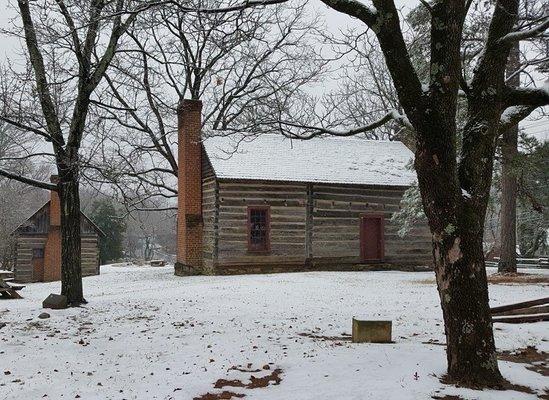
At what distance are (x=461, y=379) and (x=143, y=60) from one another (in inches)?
984

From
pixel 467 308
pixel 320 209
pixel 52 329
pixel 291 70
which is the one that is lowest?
pixel 52 329

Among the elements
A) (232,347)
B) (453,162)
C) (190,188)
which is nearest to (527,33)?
(453,162)

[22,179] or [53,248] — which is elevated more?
[22,179]

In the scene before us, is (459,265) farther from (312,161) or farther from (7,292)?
(312,161)

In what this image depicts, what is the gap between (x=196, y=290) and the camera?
15938mm

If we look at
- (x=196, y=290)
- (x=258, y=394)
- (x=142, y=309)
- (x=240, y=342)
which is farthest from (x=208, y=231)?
(x=258, y=394)

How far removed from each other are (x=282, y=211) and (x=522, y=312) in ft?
45.2

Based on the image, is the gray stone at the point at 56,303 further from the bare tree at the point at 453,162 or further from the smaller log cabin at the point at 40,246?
the smaller log cabin at the point at 40,246

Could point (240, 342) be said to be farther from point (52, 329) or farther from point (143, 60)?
point (143, 60)

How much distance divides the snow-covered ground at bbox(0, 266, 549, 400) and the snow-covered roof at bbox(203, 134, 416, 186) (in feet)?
29.5

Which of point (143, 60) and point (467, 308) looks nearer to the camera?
point (467, 308)

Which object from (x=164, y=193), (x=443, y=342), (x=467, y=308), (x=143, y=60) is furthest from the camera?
(x=164, y=193)

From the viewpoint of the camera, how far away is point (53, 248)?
31.9 m

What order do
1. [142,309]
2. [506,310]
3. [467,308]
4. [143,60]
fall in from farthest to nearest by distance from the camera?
[143,60] < [142,309] < [506,310] < [467,308]
